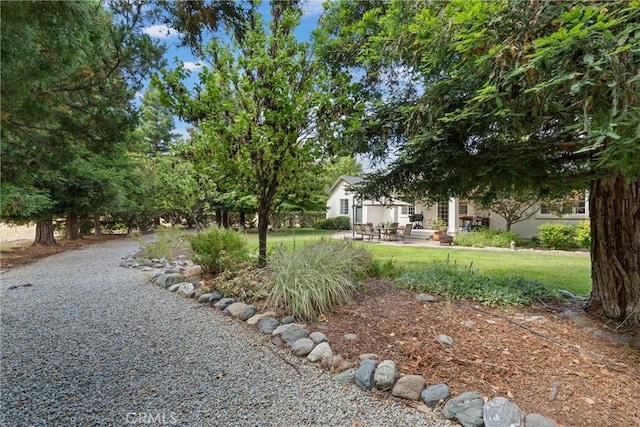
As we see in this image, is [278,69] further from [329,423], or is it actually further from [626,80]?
[329,423]

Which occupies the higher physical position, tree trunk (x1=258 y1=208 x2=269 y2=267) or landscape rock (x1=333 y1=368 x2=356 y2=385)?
tree trunk (x1=258 y1=208 x2=269 y2=267)

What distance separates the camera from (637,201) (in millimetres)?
3809

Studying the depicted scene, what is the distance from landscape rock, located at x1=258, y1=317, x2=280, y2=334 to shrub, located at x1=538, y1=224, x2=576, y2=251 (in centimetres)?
1300

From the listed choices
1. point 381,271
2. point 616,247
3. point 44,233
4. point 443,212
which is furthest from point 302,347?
point 443,212

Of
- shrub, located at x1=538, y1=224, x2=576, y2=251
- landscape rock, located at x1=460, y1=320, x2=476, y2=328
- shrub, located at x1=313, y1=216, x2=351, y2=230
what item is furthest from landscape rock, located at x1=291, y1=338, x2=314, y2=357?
shrub, located at x1=313, y1=216, x2=351, y2=230

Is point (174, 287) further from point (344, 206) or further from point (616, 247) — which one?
point (344, 206)

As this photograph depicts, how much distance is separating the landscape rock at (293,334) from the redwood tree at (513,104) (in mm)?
2460

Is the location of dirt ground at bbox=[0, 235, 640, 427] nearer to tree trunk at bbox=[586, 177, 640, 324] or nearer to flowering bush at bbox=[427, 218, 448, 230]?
tree trunk at bbox=[586, 177, 640, 324]

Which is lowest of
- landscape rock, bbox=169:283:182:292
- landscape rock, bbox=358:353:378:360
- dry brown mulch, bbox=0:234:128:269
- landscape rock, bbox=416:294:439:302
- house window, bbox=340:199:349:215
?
landscape rock, bbox=358:353:378:360

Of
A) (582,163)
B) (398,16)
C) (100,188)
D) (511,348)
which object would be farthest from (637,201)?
(100,188)

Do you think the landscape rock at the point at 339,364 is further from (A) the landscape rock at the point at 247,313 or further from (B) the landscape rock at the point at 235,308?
(B) the landscape rock at the point at 235,308

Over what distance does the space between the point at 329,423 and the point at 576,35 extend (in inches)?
116

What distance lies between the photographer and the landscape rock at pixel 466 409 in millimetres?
2301

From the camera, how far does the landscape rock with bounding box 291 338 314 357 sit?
3385 mm
